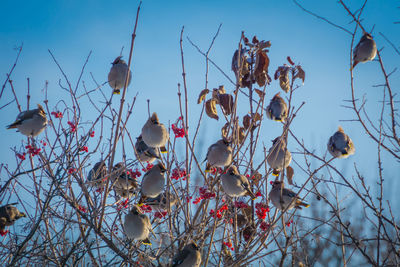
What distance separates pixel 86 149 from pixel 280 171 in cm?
155

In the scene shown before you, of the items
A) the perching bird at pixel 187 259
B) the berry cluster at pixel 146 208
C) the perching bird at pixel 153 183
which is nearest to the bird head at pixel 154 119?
the perching bird at pixel 153 183

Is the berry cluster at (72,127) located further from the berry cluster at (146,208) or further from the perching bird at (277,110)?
the perching bird at (277,110)

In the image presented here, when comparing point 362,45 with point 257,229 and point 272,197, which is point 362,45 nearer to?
point 272,197

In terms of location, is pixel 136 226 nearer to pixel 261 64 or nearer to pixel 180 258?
pixel 180 258

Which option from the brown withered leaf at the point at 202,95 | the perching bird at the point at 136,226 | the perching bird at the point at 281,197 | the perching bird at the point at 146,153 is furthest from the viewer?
the perching bird at the point at 146,153

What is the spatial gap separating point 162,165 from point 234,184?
0.56 m

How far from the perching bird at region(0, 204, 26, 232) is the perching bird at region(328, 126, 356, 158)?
98.3 inches

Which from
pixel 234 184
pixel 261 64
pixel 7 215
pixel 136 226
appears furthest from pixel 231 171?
pixel 7 215

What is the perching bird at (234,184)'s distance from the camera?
2.39 m

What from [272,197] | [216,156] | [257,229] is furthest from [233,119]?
[257,229]

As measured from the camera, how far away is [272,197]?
266 centimetres

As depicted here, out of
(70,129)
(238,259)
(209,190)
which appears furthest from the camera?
(70,129)

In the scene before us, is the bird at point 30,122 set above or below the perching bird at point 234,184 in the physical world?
above

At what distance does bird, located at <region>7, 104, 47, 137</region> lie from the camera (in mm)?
2697
